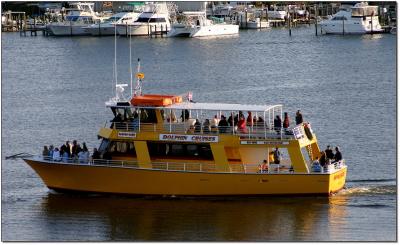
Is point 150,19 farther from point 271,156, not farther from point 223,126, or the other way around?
point 223,126

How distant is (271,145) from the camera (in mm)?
39375

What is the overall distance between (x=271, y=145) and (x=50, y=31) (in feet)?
273

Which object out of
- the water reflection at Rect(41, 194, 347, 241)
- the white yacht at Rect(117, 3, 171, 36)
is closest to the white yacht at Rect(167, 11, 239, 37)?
the white yacht at Rect(117, 3, 171, 36)

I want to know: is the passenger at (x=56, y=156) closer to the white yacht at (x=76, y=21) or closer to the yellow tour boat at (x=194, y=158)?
the yellow tour boat at (x=194, y=158)

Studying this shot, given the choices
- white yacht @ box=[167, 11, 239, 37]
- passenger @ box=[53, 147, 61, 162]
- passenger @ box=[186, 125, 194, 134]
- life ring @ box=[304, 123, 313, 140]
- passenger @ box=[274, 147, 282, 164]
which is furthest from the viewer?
white yacht @ box=[167, 11, 239, 37]

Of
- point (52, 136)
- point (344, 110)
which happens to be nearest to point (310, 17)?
point (344, 110)

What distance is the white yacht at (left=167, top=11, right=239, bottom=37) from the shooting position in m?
114

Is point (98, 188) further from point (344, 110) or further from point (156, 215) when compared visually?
point (344, 110)

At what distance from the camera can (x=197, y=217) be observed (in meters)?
38.0

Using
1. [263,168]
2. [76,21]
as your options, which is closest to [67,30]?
[76,21]

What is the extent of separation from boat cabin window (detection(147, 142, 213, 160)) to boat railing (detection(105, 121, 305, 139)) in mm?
445

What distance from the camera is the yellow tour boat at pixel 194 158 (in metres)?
39.3

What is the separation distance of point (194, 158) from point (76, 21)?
271 ft

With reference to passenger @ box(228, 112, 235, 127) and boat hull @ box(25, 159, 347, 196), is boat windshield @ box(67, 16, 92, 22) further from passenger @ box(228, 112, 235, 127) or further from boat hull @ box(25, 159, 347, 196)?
passenger @ box(228, 112, 235, 127)
